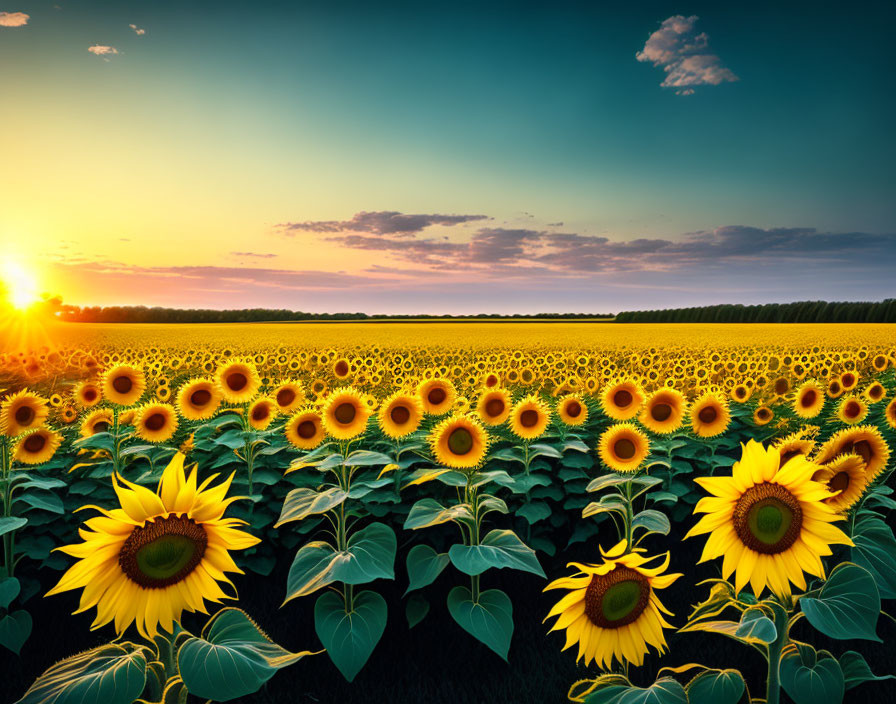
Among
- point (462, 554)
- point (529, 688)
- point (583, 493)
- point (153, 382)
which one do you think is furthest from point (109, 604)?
point (153, 382)

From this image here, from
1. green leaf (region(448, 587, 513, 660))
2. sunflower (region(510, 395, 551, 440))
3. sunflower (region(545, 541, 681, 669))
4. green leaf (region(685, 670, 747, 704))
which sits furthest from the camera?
sunflower (region(510, 395, 551, 440))

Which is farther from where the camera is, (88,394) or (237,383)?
(88,394)

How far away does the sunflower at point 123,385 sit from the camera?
5.33 meters

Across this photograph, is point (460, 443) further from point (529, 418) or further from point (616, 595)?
point (616, 595)

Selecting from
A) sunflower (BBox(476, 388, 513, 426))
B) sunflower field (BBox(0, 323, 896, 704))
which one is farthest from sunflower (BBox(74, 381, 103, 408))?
sunflower (BBox(476, 388, 513, 426))

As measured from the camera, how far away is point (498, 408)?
16.1 ft

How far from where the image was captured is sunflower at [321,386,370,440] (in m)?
4.27

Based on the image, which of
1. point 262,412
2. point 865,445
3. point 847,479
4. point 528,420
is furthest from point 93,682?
point 865,445

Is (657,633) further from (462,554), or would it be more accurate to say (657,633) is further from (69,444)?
(69,444)

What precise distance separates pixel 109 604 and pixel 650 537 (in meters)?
4.54

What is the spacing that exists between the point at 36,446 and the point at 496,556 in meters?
4.06

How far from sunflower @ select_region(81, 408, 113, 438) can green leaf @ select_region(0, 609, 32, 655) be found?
81.0 inches

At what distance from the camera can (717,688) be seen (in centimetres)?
222

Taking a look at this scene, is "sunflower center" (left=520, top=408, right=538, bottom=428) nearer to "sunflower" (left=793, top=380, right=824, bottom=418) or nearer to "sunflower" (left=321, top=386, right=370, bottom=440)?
"sunflower" (left=321, top=386, right=370, bottom=440)
